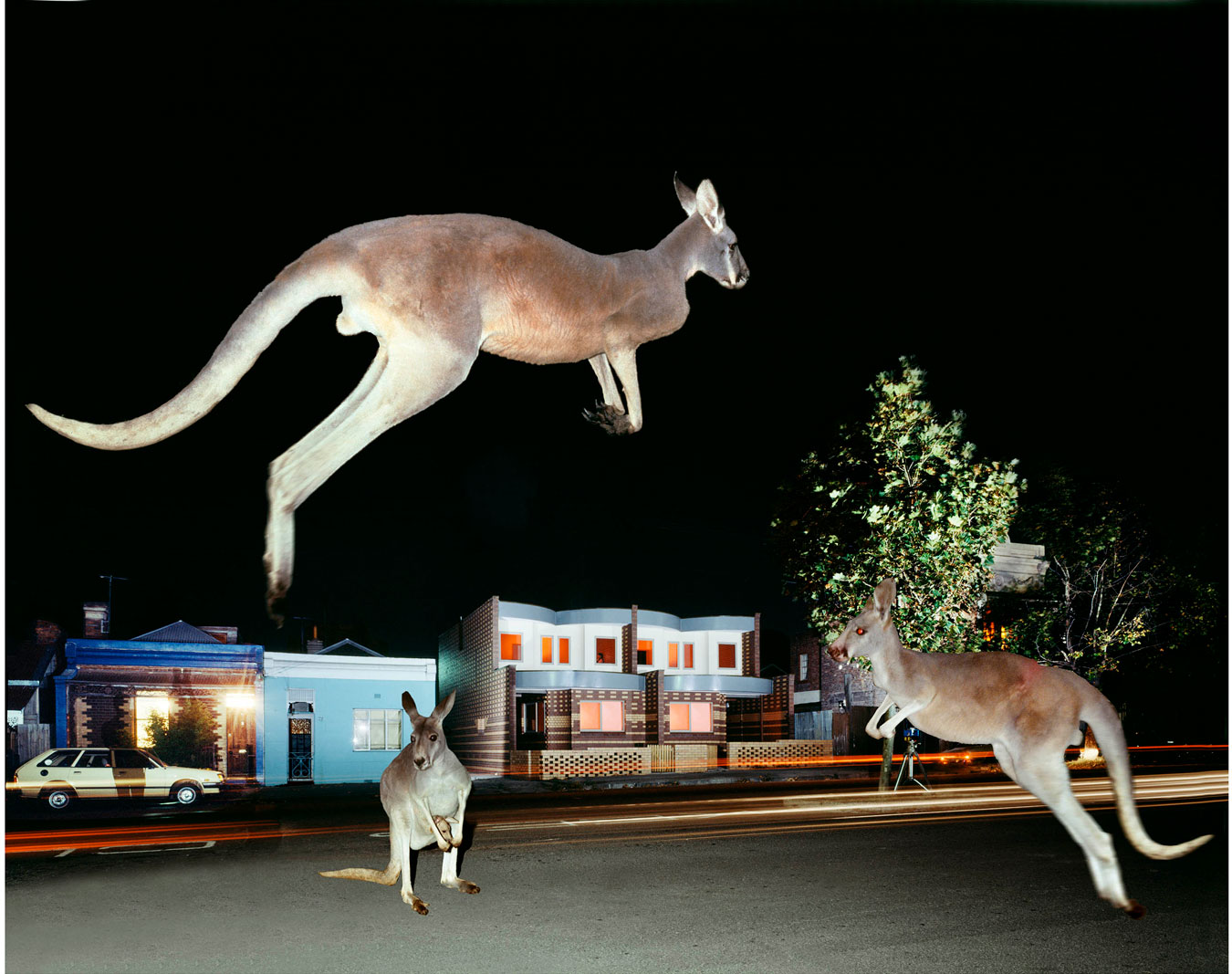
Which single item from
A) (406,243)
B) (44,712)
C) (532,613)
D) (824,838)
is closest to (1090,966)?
(406,243)

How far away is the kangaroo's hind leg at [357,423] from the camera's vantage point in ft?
8.64

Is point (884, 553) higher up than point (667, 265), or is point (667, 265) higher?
point (667, 265)

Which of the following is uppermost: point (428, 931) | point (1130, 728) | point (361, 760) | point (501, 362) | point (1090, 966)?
point (501, 362)

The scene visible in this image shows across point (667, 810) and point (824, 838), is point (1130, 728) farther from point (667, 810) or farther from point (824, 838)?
point (667, 810)

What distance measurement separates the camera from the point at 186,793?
22984 millimetres

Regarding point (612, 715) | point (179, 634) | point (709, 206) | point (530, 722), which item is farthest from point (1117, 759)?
point (530, 722)

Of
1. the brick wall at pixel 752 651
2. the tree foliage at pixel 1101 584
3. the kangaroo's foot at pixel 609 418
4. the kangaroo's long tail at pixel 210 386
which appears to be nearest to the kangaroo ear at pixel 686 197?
the kangaroo's foot at pixel 609 418

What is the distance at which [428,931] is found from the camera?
274 inches

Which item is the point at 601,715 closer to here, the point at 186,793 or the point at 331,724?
the point at 331,724

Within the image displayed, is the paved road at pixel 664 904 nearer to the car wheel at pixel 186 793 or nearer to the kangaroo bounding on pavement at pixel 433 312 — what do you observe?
the kangaroo bounding on pavement at pixel 433 312

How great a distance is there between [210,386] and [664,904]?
725cm

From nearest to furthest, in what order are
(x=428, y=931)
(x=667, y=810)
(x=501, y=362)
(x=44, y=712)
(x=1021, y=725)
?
(x=1021, y=725) < (x=501, y=362) < (x=428, y=931) < (x=667, y=810) < (x=44, y=712)

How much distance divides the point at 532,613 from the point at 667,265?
35.8 meters

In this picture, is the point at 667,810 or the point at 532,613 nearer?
the point at 667,810
